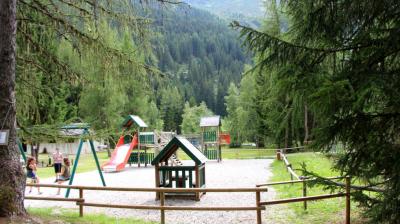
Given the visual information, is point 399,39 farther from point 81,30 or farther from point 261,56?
point 81,30

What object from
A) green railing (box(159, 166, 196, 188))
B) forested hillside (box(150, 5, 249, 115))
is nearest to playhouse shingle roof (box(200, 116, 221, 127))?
green railing (box(159, 166, 196, 188))

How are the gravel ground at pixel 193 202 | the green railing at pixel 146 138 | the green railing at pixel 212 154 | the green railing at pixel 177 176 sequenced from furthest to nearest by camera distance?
1. the green railing at pixel 212 154
2. the green railing at pixel 146 138
3. the green railing at pixel 177 176
4. the gravel ground at pixel 193 202

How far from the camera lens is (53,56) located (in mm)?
7941

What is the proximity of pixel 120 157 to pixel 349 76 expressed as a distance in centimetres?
2085

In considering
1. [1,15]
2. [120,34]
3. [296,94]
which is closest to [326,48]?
[296,94]

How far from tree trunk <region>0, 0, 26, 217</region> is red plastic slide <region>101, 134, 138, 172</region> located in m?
15.5

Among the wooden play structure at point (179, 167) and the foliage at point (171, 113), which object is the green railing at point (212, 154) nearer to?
the wooden play structure at point (179, 167)

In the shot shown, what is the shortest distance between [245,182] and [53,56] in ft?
33.0

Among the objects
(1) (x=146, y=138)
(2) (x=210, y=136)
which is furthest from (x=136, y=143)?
(2) (x=210, y=136)

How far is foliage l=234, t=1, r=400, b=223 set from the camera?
4.47 meters

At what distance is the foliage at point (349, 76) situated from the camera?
4.47m

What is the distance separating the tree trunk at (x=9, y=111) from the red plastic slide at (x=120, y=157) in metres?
15.5

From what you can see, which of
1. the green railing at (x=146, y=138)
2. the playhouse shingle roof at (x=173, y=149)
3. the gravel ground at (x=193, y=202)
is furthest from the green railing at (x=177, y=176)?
the green railing at (x=146, y=138)

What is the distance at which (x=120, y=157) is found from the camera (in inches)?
961
